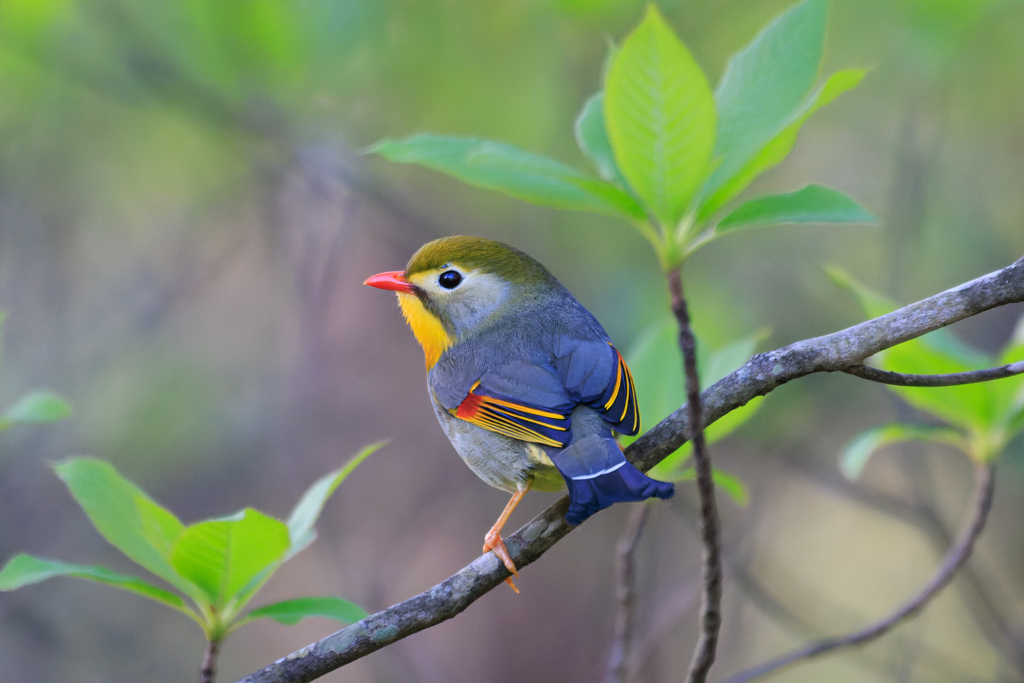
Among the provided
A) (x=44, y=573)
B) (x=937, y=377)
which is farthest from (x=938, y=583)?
(x=44, y=573)

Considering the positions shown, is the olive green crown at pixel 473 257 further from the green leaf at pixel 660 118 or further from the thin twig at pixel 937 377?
the thin twig at pixel 937 377

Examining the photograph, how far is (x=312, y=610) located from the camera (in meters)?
1.86

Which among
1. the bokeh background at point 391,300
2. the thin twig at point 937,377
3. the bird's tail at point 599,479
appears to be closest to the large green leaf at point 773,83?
the thin twig at point 937,377

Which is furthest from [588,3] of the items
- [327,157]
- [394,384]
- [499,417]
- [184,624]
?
[184,624]

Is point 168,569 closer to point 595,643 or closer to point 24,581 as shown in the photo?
point 24,581

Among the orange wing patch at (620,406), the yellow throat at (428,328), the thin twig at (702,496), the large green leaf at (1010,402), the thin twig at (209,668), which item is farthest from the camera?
the yellow throat at (428,328)

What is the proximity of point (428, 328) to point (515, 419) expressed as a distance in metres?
0.57

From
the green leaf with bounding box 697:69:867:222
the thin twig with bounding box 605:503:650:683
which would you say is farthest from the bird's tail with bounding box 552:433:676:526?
the green leaf with bounding box 697:69:867:222

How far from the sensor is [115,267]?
6219mm

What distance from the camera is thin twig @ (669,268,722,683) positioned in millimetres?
1344

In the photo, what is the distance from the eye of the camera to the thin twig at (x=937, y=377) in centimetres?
159

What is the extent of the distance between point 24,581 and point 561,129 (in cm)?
369

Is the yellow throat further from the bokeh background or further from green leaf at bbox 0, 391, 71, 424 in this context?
the bokeh background

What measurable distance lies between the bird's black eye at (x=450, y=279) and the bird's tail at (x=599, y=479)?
730 millimetres
